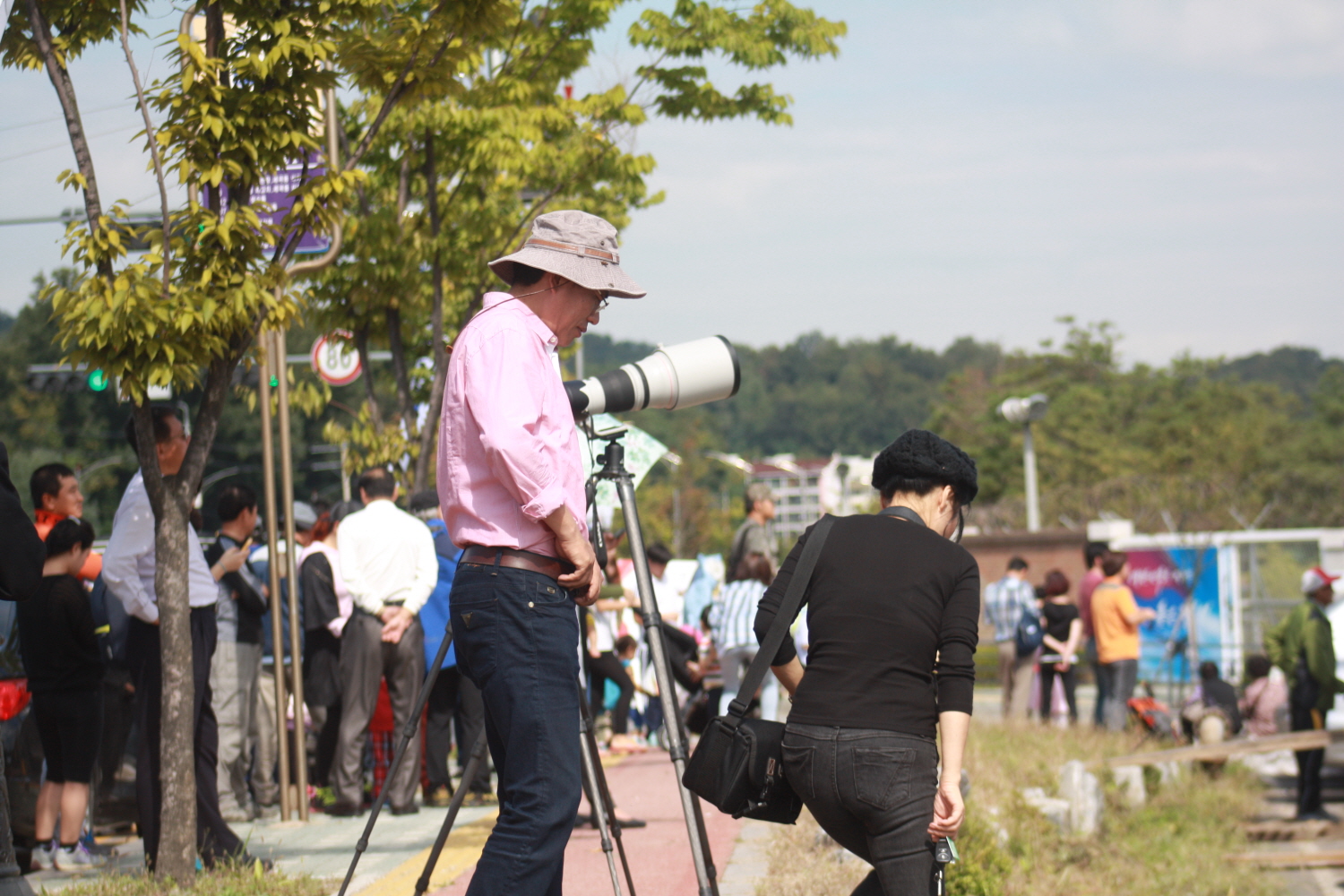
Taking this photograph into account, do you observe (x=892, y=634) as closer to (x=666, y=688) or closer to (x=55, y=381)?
(x=666, y=688)

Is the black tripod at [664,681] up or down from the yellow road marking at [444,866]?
up

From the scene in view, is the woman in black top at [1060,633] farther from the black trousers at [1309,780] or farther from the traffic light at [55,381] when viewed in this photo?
the traffic light at [55,381]

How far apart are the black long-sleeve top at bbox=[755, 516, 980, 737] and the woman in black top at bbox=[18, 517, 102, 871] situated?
12.3ft

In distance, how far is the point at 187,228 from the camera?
5156 millimetres

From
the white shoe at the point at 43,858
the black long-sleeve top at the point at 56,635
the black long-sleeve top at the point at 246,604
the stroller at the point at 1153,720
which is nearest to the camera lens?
the black long-sleeve top at the point at 56,635

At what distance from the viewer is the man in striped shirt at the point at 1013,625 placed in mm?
12945

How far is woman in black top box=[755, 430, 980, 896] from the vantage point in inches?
129

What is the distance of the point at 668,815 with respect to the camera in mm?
7484

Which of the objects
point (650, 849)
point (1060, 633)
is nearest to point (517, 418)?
point (650, 849)

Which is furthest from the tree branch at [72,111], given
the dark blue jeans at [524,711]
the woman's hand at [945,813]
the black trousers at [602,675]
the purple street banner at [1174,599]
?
the purple street banner at [1174,599]

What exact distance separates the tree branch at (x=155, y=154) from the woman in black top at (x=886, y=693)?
9.57 feet

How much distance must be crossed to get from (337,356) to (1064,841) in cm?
686

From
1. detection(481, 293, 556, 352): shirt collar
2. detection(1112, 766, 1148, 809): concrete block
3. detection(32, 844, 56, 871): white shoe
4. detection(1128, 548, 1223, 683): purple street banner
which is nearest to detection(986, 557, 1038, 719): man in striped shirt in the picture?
detection(1112, 766, 1148, 809): concrete block

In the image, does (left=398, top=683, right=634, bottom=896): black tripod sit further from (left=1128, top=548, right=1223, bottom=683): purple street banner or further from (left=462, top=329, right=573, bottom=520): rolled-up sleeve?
(left=1128, top=548, right=1223, bottom=683): purple street banner
